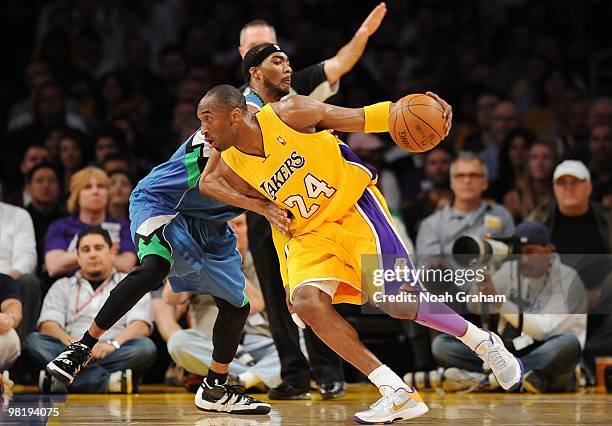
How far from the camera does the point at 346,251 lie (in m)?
5.40

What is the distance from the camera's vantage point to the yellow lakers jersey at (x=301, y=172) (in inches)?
208

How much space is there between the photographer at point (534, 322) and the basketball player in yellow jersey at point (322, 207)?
1546mm

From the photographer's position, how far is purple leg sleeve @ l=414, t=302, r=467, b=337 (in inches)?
211

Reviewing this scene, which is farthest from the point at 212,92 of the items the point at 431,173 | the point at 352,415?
the point at 431,173

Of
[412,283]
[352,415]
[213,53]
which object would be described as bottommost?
[352,415]

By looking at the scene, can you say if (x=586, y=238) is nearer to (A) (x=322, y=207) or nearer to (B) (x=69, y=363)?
(A) (x=322, y=207)

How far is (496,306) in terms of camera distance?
7141 millimetres

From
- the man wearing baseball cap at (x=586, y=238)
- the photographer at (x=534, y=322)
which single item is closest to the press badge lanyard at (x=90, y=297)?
the photographer at (x=534, y=322)

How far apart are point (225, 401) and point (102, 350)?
139 cm

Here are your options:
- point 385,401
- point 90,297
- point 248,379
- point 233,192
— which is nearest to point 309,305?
point 385,401

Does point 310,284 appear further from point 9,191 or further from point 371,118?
point 9,191

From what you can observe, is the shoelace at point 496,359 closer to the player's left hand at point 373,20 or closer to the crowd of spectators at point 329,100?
the crowd of spectators at point 329,100

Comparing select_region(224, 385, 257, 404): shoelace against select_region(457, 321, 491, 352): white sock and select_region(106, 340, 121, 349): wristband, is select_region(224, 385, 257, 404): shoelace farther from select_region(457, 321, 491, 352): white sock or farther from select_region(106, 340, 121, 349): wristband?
select_region(106, 340, 121, 349): wristband

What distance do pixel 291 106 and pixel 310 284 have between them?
33.1 inches
